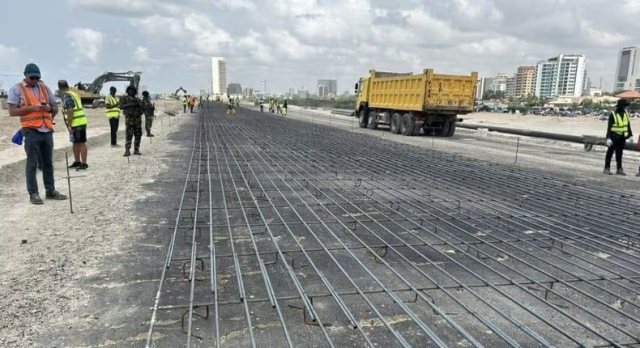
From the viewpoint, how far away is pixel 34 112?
512 centimetres

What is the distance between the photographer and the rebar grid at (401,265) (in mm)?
2611

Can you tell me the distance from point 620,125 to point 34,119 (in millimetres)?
9963

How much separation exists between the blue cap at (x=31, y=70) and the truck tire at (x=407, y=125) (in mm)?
13106

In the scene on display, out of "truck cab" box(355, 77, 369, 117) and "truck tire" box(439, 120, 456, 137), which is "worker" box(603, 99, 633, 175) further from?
"truck cab" box(355, 77, 369, 117)

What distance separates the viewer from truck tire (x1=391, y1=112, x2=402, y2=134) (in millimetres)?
17172

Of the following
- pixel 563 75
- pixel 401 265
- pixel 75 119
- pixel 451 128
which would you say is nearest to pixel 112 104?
pixel 75 119

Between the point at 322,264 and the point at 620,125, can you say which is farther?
the point at 620,125

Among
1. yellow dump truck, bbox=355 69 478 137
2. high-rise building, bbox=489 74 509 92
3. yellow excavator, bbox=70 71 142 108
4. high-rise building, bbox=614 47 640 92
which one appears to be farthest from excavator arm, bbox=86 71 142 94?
high-rise building, bbox=489 74 509 92

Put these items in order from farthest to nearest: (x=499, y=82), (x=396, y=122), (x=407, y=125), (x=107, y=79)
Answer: (x=499, y=82) < (x=107, y=79) < (x=396, y=122) < (x=407, y=125)

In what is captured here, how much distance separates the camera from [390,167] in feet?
27.8

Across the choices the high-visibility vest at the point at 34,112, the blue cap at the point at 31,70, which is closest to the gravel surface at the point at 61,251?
the high-visibility vest at the point at 34,112

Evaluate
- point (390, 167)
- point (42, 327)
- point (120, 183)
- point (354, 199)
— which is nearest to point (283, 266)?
point (42, 327)

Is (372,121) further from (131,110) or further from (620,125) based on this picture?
(131,110)

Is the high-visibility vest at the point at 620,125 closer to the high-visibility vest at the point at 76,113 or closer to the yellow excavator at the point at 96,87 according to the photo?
the high-visibility vest at the point at 76,113
